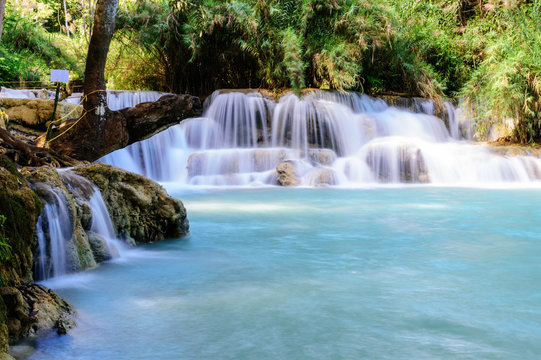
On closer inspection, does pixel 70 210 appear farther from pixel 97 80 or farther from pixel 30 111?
pixel 30 111

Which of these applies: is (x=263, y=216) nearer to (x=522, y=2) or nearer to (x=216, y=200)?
(x=216, y=200)

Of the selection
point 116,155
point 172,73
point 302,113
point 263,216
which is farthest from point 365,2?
point 263,216

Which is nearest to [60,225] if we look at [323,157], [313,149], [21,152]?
[21,152]

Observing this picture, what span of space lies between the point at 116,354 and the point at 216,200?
262 inches

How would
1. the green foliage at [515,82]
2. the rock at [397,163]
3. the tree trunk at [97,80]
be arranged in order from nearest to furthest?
the tree trunk at [97,80] → the rock at [397,163] → the green foliage at [515,82]

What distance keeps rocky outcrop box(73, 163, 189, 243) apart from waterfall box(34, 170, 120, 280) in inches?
7.5

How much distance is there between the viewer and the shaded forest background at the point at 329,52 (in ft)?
48.2

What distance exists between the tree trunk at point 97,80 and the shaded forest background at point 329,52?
758cm

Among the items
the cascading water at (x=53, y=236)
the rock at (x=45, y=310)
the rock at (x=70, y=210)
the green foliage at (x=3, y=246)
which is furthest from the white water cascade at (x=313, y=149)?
the green foliage at (x=3, y=246)

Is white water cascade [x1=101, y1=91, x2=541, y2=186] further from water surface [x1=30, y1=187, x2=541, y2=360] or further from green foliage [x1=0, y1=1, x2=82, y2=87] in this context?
green foliage [x1=0, y1=1, x2=82, y2=87]

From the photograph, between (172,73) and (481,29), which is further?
(481,29)

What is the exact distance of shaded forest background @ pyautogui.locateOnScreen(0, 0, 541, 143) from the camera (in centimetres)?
1468

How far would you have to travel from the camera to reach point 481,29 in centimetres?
1834

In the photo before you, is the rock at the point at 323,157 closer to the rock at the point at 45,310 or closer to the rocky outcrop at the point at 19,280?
the rocky outcrop at the point at 19,280
